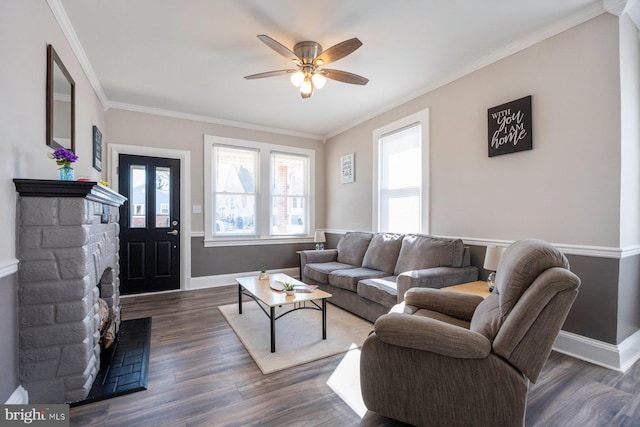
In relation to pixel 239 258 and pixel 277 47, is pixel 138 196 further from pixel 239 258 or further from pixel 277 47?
pixel 277 47

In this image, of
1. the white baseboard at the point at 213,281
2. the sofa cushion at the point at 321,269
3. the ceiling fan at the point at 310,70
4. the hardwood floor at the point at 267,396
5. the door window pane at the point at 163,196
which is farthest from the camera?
the white baseboard at the point at 213,281

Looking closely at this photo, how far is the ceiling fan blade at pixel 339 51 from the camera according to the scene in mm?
2287

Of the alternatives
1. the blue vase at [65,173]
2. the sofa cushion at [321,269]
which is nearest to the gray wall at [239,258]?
the sofa cushion at [321,269]

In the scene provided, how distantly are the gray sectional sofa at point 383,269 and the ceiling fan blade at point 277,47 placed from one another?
222cm

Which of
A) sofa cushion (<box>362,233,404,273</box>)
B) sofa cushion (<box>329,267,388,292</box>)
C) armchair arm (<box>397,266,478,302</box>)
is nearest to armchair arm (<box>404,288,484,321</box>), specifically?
armchair arm (<box>397,266,478,302</box>)

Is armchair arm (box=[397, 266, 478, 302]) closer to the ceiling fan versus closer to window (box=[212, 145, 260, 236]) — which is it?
the ceiling fan

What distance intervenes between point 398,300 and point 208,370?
1706mm

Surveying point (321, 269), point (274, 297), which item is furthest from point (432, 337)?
point (321, 269)

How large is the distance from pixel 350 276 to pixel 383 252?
0.64m

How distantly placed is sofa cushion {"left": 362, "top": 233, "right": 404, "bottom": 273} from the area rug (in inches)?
29.3

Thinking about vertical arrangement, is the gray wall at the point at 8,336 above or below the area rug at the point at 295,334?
above

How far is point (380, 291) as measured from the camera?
296 centimetres

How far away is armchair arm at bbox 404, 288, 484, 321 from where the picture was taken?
2037 millimetres

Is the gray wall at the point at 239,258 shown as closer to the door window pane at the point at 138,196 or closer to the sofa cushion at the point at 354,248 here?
the door window pane at the point at 138,196
